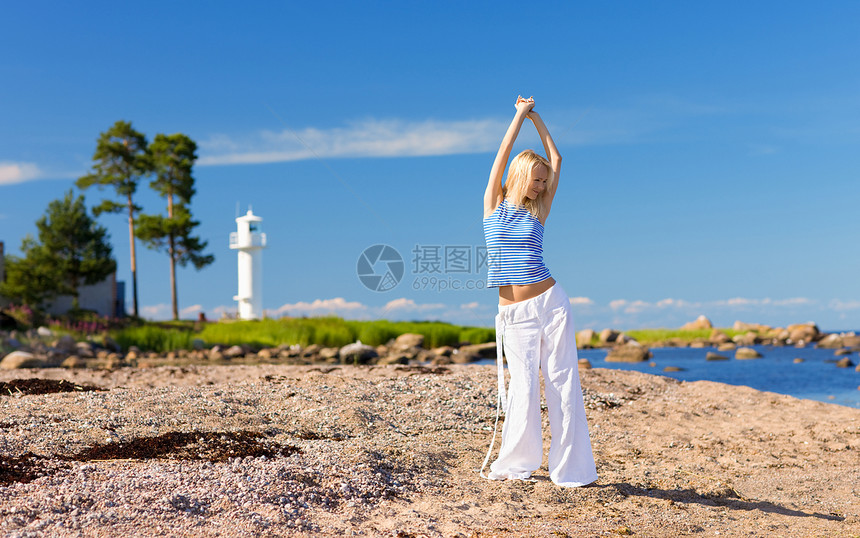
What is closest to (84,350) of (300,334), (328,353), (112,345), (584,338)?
(112,345)

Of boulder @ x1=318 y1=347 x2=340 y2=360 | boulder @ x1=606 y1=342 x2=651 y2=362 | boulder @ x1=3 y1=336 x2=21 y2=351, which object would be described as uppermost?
boulder @ x1=3 y1=336 x2=21 y2=351

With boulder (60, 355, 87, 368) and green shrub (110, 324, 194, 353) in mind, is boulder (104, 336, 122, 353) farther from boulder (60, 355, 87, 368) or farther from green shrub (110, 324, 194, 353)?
boulder (60, 355, 87, 368)

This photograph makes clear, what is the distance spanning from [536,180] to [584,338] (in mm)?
29509

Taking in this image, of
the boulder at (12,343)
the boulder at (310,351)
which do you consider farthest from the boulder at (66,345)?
the boulder at (310,351)

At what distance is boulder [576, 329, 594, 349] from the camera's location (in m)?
31.9

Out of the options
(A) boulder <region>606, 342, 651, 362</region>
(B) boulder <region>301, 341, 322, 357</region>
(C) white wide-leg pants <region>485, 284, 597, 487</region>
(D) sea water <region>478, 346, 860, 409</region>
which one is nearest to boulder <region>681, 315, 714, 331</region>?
(D) sea water <region>478, 346, 860, 409</region>

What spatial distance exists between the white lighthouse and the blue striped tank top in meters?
27.1

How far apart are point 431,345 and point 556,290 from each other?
64.4 ft

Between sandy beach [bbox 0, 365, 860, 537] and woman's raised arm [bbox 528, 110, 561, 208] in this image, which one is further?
woman's raised arm [bbox 528, 110, 561, 208]

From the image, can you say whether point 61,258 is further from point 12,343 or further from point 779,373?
point 779,373

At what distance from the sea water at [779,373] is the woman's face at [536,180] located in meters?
9.02

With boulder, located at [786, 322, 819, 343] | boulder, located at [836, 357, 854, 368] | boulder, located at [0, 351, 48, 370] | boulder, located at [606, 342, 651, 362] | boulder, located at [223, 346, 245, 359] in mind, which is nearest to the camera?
boulder, located at [0, 351, 48, 370]

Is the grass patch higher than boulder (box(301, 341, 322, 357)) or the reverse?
higher

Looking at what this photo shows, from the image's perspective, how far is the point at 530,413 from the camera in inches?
173
